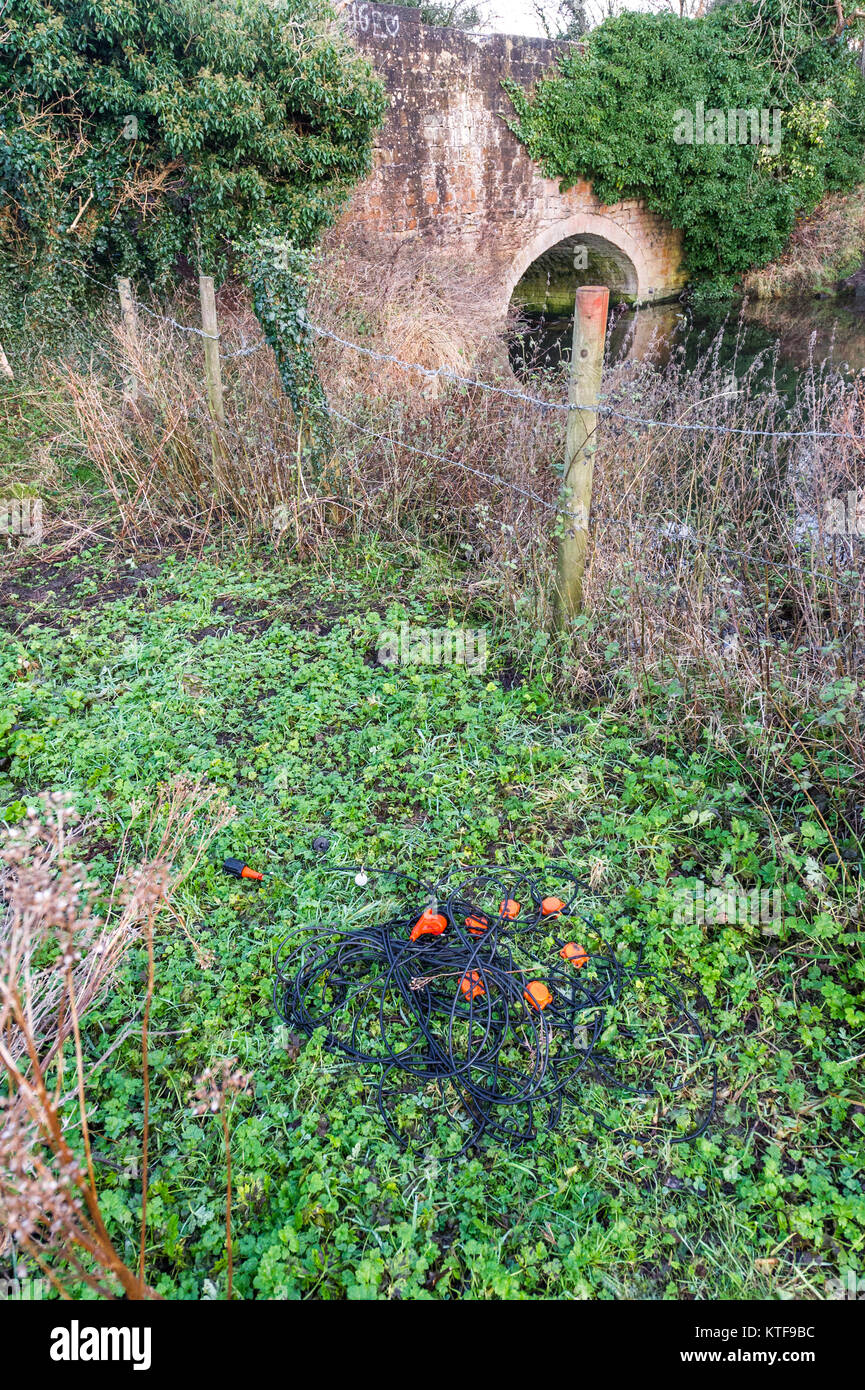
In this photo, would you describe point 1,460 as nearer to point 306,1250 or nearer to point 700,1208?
point 306,1250

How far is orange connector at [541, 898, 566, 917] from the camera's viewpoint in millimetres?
2875

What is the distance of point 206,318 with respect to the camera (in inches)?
223

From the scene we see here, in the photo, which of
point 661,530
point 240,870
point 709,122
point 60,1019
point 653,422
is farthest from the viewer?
point 709,122

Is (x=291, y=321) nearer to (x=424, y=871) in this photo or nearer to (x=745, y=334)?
(x=424, y=871)

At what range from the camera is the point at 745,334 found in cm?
1358

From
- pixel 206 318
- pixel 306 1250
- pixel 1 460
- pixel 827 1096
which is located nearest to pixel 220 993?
pixel 306 1250

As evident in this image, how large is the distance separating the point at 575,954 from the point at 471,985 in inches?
14.8

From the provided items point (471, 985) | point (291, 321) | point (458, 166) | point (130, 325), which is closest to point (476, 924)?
point (471, 985)

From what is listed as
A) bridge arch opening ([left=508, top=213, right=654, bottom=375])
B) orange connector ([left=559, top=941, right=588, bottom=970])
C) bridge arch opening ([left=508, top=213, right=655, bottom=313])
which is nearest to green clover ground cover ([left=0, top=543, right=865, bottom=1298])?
orange connector ([left=559, top=941, right=588, bottom=970])

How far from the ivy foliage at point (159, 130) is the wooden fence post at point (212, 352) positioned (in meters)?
2.60

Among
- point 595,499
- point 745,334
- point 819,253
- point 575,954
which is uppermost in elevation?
point 819,253

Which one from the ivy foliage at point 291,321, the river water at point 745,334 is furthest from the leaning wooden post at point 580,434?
the river water at point 745,334

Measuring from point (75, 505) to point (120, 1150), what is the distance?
5.31m
